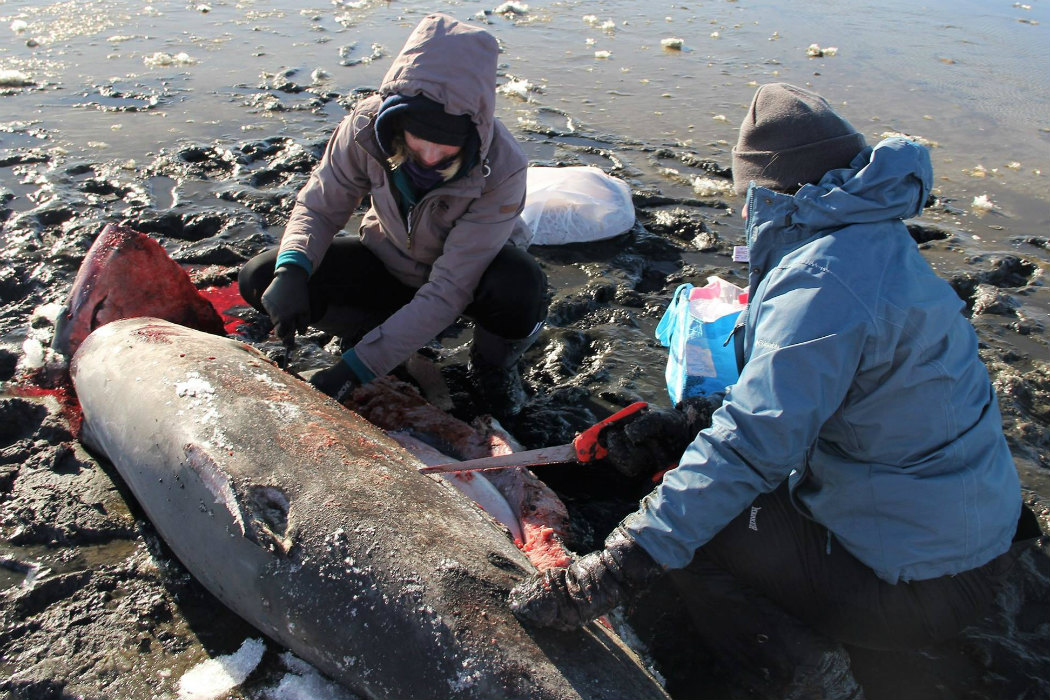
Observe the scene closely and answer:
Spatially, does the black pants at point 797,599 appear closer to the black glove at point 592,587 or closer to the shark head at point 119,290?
the black glove at point 592,587

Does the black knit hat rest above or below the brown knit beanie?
below

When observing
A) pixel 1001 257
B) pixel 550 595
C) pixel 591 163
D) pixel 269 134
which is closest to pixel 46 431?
pixel 550 595

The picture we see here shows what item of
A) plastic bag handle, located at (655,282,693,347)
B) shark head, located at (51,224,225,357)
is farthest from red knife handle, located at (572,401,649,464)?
shark head, located at (51,224,225,357)

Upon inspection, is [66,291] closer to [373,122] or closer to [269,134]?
[373,122]

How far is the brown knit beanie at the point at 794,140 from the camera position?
2256 mm

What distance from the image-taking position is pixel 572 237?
5.56 m

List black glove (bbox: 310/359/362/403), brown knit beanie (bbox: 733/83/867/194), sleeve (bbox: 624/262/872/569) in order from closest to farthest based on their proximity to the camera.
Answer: sleeve (bbox: 624/262/872/569) → brown knit beanie (bbox: 733/83/867/194) → black glove (bbox: 310/359/362/403)

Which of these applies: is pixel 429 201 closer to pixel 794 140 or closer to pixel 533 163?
A: pixel 794 140

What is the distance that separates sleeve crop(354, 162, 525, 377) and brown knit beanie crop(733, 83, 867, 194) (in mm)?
1400

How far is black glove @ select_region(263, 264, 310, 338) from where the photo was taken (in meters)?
3.54

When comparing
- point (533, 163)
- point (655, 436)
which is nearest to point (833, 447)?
point (655, 436)

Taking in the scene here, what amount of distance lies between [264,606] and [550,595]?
3.11ft

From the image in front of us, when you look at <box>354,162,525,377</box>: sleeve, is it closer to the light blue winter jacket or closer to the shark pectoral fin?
the shark pectoral fin

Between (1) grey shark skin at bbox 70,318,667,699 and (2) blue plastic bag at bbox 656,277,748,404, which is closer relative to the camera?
(1) grey shark skin at bbox 70,318,667,699
